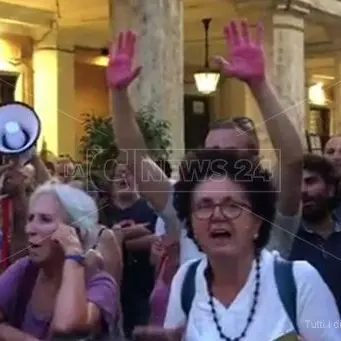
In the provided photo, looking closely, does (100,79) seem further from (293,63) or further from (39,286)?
(39,286)

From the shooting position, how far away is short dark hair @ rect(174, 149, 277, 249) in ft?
9.29

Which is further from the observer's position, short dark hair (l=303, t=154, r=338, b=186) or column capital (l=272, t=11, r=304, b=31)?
Answer: column capital (l=272, t=11, r=304, b=31)

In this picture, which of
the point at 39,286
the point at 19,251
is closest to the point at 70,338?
the point at 39,286

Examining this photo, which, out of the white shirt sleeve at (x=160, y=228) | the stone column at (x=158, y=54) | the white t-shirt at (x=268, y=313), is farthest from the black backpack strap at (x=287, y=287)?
the stone column at (x=158, y=54)

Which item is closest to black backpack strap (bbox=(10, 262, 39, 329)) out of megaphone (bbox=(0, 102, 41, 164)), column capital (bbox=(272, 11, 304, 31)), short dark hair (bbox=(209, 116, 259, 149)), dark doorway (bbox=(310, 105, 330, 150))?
short dark hair (bbox=(209, 116, 259, 149))

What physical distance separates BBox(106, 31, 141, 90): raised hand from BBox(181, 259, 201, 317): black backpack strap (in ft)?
3.34

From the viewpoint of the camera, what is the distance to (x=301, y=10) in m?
13.1

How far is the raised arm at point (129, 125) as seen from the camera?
3.68m

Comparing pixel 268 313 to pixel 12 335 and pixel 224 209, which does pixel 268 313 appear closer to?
pixel 224 209

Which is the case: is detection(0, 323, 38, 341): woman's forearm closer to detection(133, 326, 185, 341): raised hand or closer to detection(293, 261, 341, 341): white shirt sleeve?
detection(133, 326, 185, 341): raised hand

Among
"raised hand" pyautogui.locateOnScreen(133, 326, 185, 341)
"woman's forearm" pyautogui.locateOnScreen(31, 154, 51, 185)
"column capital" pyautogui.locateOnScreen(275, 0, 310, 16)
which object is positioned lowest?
"raised hand" pyautogui.locateOnScreen(133, 326, 185, 341)

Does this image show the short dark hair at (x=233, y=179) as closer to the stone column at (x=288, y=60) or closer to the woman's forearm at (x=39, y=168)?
the woman's forearm at (x=39, y=168)

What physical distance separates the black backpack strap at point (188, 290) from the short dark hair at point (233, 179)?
13 cm

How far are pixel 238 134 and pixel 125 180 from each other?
6.92 feet
